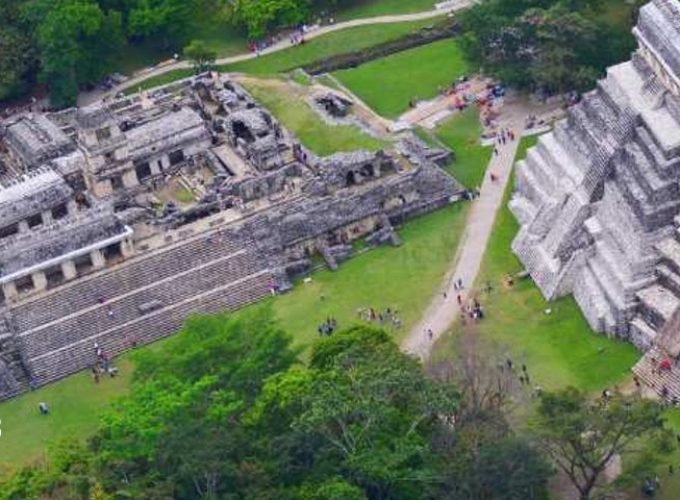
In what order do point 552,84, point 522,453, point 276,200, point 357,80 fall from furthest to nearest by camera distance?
point 357,80 < point 552,84 < point 276,200 < point 522,453

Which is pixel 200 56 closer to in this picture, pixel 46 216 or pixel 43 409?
pixel 46 216

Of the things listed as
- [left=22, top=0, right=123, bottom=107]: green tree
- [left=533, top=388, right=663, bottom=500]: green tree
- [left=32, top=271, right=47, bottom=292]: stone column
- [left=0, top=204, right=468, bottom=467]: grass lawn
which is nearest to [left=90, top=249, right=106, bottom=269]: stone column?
[left=32, top=271, right=47, bottom=292]: stone column

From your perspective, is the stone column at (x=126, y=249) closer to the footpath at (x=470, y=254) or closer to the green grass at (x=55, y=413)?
the green grass at (x=55, y=413)

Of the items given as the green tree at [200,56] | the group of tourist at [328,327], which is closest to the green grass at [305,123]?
the green tree at [200,56]

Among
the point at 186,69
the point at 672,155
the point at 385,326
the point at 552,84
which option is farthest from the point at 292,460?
the point at 186,69

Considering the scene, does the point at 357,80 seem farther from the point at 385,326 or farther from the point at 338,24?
the point at 385,326

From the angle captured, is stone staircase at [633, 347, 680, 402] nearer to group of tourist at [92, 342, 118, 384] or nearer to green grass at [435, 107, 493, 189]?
green grass at [435, 107, 493, 189]
